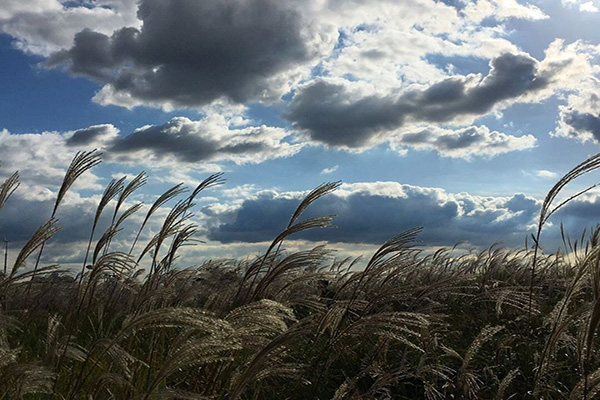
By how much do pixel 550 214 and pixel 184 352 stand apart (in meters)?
3.62

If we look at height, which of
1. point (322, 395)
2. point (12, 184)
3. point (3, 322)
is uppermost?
point (12, 184)

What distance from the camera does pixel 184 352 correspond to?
2145mm

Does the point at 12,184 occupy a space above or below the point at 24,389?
above

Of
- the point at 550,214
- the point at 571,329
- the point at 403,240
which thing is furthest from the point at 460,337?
the point at 403,240

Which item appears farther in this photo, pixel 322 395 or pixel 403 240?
pixel 322 395

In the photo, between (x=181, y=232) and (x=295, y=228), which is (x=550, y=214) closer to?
(x=295, y=228)

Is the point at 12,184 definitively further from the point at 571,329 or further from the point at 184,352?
the point at 571,329

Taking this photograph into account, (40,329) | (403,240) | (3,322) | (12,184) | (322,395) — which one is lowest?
(322,395)

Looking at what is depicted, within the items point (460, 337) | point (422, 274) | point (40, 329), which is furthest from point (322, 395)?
point (422, 274)

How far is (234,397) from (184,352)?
39 cm

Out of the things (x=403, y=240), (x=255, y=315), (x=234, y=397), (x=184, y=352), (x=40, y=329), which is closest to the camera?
(x=184, y=352)

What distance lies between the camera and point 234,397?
2416mm

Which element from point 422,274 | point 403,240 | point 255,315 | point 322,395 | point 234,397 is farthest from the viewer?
point 422,274

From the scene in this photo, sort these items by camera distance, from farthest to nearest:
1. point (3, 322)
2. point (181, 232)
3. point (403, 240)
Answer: point (181, 232) → point (403, 240) → point (3, 322)
